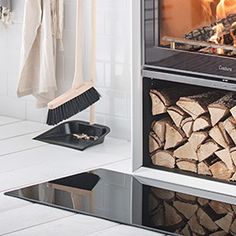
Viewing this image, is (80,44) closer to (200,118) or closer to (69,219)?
(200,118)

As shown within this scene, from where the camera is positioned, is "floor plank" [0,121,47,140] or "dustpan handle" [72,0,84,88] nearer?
"dustpan handle" [72,0,84,88]

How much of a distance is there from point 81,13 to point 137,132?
0.67 metres

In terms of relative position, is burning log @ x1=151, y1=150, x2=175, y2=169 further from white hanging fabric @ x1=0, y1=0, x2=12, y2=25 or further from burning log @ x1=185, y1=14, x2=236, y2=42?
white hanging fabric @ x1=0, y1=0, x2=12, y2=25

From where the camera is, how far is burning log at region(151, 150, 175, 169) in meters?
3.07

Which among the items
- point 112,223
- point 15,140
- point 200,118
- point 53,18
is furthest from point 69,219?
point 53,18

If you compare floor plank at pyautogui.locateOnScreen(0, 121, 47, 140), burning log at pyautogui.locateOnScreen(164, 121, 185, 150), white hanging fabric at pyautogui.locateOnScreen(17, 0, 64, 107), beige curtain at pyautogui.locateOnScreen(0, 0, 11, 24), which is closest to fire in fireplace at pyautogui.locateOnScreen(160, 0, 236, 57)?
burning log at pyautogui.locateOnScreen(164, 121, 185, 150)

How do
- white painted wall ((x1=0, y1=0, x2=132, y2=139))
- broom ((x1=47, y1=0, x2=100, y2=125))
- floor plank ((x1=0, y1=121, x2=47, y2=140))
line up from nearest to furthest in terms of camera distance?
broom ((x1=47, y1=0, x2=100, y2=125))
white painted wall ((x1=0, y1=0, x2=132, y2=139))
floor plank ((x1=0, y1=121, x2=47, y2=140))

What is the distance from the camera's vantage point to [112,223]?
2.60m

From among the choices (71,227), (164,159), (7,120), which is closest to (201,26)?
(164,159)

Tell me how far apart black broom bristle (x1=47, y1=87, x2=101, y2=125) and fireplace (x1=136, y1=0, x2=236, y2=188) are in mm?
449

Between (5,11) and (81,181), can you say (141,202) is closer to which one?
(81,181)

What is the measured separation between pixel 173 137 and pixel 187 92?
0.61 ft

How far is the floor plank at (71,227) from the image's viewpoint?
2.49 m

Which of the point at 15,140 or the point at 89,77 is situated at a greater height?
the point at 89,77
